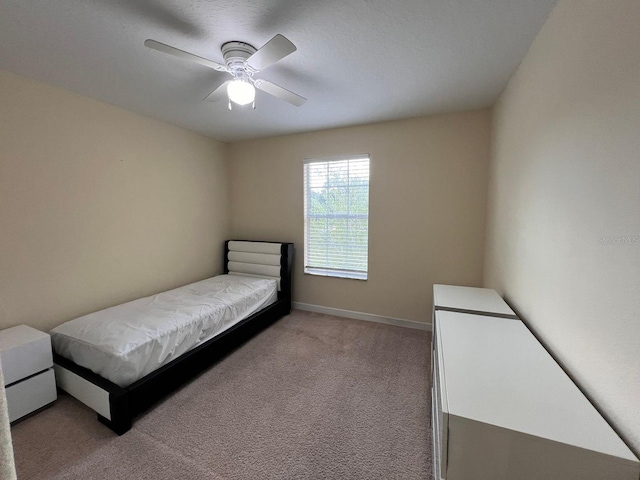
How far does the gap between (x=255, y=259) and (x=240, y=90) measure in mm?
2416

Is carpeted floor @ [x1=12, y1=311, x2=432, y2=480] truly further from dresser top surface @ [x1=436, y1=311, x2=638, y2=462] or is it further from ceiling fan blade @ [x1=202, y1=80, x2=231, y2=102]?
ceiling fan blade @ [x1=202, y1=80, x2=231, y2=102]

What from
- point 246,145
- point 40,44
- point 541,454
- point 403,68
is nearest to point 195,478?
point 541,454

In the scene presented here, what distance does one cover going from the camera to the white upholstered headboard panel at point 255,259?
362 centimetres

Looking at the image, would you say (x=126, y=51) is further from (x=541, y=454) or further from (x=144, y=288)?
(x=541, y=454)

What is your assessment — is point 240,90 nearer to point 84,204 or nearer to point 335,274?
point 84,204

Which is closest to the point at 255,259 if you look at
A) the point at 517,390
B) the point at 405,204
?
the point at 405,204

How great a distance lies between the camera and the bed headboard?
3590mm

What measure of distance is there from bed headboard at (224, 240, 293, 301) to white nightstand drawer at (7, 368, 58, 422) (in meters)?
2.18

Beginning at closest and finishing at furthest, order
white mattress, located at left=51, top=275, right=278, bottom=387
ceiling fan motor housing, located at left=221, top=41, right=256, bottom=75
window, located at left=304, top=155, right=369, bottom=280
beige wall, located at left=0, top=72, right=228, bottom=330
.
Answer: ceiling fan motor housing, located at left=221, top=41, right=256, bottom=75 < white mattress, located at left=51, top=275, right=278, bottom=387 < beige wall, located at left=0, top=72, right=228, bottom=330 < window, located at left=304, top=155, right=369, bottom=280

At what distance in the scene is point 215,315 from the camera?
8.14ft

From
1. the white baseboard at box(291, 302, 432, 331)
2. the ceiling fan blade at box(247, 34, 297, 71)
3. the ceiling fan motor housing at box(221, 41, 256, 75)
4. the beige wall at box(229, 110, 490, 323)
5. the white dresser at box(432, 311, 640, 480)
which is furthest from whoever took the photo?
the white baseboard at box(291, 302, 432, 331)

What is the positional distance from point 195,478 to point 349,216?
9.15 ft

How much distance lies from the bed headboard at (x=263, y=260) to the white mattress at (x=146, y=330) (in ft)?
2.28

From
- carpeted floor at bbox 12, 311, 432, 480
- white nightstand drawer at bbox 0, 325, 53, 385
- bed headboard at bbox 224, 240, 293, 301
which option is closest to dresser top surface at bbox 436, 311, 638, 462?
carpeted floor at bbox 12, 311, 432, 480
